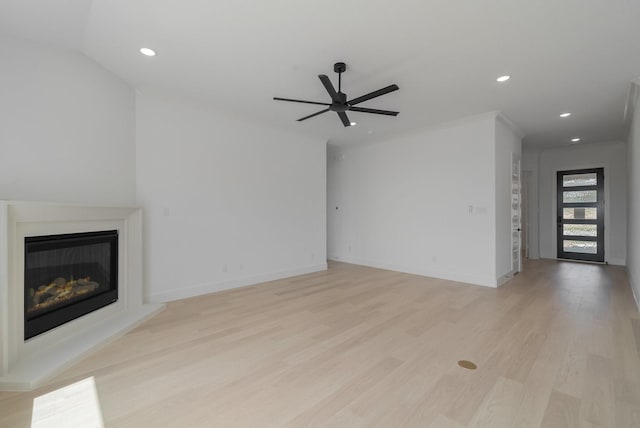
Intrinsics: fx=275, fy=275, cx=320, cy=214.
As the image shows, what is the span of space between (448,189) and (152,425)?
5.05m

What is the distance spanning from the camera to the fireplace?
90.7 inches

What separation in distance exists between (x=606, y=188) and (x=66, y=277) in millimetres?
9954

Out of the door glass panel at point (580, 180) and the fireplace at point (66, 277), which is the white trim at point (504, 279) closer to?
the door glass panel at point (580, 180)

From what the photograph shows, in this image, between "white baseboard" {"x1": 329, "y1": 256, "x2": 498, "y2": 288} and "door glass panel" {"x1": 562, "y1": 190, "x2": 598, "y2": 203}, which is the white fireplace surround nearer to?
"white baseboard" {"x1": 329, "y1": 256, "x2": 498, "y2": 288}

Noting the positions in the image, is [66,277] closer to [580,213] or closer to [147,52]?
[147,52]

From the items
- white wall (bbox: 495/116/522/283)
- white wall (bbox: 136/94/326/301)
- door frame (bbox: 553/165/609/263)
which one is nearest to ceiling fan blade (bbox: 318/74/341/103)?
white wall (bbox: 136/94/326/301)

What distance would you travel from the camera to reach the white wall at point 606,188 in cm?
625

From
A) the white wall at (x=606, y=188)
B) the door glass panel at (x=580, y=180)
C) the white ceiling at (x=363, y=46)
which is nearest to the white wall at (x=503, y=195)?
the white ceiling at (x=363, y=46)

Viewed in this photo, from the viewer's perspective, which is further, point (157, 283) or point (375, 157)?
point (375, 157)

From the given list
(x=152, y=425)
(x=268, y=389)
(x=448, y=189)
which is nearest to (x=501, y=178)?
(x=448, y=189)

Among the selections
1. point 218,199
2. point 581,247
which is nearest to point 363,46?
point 218,199

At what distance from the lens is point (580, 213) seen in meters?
6.75

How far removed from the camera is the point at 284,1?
2.05m

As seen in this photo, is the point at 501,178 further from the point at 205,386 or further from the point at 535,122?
the point at 205,386
